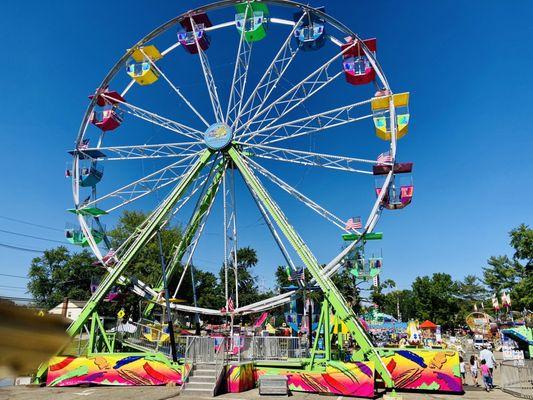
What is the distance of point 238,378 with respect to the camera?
15672mm

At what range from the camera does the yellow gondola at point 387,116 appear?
18.8 meters

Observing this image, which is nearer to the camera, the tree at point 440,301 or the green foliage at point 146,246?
the green foliage at point 146,246

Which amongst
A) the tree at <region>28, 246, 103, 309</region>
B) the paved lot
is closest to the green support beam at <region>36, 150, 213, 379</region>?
the paved lot

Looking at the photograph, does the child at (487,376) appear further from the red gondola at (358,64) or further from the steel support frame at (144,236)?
the steel support frame at (144,236)

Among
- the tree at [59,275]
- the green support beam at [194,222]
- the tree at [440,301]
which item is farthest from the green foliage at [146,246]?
the tree at [440,301]

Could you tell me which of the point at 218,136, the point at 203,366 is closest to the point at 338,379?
the point at 203,366

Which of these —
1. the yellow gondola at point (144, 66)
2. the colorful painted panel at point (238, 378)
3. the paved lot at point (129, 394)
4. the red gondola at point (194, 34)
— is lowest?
the paved lot at point (129, 394)

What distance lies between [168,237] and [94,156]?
135ft

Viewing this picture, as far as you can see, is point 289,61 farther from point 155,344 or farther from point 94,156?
point 155,344

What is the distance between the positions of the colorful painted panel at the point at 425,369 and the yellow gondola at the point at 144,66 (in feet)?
61.3

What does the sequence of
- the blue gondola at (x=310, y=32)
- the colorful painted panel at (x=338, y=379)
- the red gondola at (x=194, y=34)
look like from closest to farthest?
the colorful painted panel at (x=338, y=379) → the blue gondola at (x=310, y=32) → the red gondola at (x=194, y=34)

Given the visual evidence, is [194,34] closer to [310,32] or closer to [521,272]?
[310,32]

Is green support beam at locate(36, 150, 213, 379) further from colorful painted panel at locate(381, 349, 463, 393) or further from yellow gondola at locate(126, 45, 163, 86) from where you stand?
colorful painted panel at locate(381, 349, 463, 393)

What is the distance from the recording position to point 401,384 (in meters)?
16.7
